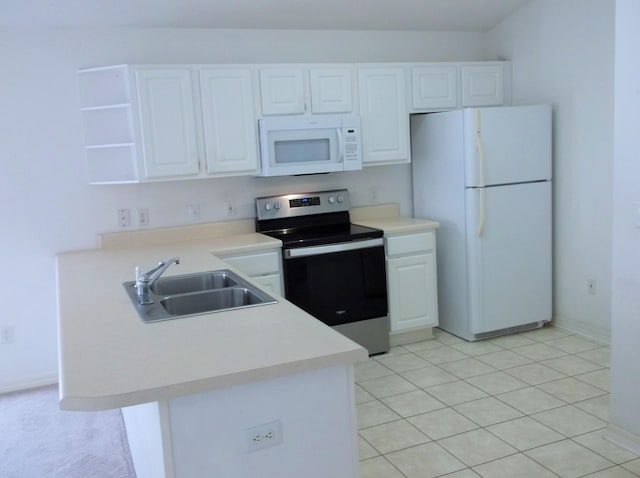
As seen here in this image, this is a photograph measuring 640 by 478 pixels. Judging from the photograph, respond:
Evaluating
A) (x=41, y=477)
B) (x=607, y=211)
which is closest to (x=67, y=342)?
(x=41, y=477)

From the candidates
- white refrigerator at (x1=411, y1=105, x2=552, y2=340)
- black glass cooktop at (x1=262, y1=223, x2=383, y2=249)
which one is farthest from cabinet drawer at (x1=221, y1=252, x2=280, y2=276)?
white refrigerator at (x1=411, y1=105, x2=552, y2=340)

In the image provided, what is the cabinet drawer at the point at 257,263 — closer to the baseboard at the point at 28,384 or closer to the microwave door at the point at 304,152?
the microwave door at the point at 304,152

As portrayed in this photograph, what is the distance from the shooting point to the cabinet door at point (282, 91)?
400 cm

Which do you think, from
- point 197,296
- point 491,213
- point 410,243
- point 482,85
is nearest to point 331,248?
point 410,243

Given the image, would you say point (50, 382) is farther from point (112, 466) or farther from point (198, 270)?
point (198, 270)

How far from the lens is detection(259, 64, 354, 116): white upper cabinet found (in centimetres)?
401

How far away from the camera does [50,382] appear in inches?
159

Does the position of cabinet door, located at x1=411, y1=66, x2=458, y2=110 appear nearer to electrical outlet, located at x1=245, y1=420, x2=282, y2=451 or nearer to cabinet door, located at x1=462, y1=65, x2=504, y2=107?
cabinet door, located at x1=462, y1=65, x2=504, y2=107

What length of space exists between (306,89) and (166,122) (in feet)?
3.14

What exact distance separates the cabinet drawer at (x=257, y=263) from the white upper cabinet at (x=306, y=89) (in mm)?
935

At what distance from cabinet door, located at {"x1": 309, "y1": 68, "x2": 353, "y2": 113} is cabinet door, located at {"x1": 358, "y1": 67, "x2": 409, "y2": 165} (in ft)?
0.32

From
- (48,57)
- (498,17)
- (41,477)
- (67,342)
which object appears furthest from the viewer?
(498,17)

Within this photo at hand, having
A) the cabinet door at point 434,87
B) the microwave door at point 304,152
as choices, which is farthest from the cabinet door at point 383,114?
the microwave door at point 304,152

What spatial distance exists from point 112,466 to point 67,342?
1.21 meters
